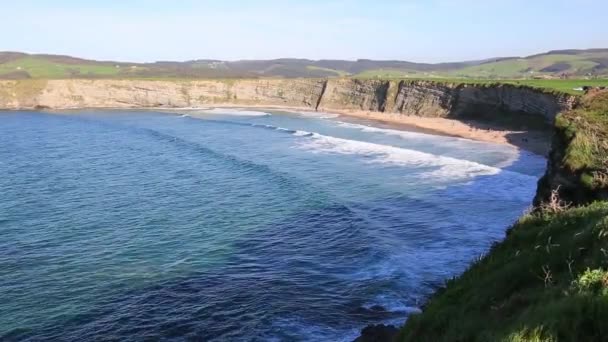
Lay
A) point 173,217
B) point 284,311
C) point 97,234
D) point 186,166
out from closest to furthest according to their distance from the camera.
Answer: point 284,311, point 97,234, point 173,217, point 186,166

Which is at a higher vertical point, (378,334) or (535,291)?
(535,291)

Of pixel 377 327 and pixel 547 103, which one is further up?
pixel 547 103

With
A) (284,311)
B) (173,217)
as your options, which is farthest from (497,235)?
(173,217)

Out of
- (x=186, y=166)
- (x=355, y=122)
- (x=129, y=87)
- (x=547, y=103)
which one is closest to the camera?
(x=186, y=166)

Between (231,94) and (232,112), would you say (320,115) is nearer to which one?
(232,112)

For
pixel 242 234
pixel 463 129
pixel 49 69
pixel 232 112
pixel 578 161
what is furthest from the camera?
pixel 49 69

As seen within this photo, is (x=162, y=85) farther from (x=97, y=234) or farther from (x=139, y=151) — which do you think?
(x=97, y=234)

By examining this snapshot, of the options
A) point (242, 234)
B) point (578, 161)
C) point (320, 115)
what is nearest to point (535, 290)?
point (578, 161)
